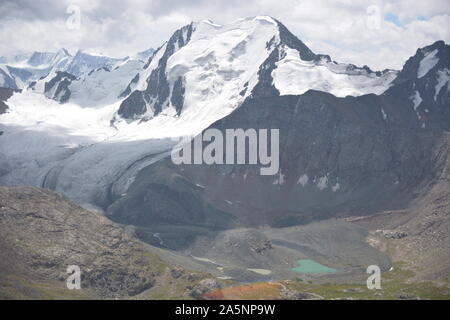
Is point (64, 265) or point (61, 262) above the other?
point (61, 262)

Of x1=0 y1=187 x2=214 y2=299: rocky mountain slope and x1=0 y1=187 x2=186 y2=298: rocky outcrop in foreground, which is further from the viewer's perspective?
x1=0 y1=187 x2=186 y2=298: rocky outcrop in foreground

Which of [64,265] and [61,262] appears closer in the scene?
[64,265]

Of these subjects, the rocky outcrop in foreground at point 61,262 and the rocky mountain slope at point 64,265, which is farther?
the rocky outcrop in foreground at point 61,262
